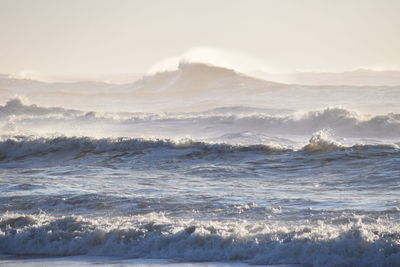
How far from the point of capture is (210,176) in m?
12.6

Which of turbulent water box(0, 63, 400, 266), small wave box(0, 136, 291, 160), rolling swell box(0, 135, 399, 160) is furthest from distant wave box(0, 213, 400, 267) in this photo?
small wave box(0, 136, 291, 160)

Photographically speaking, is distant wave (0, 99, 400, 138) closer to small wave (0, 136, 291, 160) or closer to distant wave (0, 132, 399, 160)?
distant wave (0, 132, 399, 160)

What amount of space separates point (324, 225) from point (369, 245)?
1.26 metres

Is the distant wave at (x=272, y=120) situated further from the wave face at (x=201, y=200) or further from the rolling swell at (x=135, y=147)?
the rolling swell at (x=135, y=147)

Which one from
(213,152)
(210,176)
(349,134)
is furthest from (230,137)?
(210,176)

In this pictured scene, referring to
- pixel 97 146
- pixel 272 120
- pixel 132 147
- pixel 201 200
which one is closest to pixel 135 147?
pixel 132 147

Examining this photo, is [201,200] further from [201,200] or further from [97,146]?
[97,146]

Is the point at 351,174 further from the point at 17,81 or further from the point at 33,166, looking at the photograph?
A: the point at 17,81

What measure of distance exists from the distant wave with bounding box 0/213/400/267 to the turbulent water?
0.04ft

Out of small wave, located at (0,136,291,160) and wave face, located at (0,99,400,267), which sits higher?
small wave, located at (0,136,291,160)

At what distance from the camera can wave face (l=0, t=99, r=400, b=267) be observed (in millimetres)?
6910

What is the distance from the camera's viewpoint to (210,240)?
7195mm

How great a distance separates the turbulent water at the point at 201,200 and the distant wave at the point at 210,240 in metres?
0.01

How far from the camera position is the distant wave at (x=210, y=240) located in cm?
648
